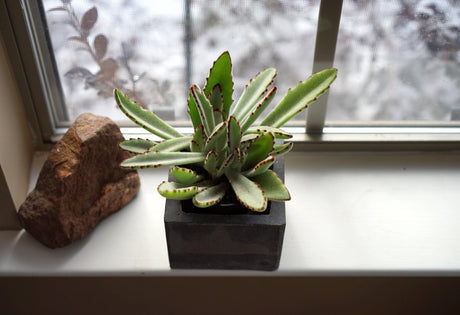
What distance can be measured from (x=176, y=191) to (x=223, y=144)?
0.13 m

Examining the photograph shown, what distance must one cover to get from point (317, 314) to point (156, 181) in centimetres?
49

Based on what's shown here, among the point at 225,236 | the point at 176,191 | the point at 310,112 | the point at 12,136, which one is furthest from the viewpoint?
the point at 310,112

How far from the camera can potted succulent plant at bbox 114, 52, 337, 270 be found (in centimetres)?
76

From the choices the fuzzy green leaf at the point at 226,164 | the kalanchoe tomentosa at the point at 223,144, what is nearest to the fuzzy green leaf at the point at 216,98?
the kalanchoe tomentosa at the point at 223,144

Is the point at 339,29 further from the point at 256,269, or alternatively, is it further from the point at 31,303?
the point at 31,303

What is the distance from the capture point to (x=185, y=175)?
76cm

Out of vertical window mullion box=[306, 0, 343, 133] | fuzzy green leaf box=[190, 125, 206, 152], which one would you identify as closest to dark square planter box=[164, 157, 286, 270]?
fuzzy green leaf box=[190, 125, 206, 152]

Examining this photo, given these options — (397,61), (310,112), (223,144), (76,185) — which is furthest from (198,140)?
(397,61)

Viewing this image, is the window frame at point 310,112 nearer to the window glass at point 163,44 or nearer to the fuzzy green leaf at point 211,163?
the window glass at point 163,44

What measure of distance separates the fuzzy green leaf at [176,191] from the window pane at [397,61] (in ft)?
1.63

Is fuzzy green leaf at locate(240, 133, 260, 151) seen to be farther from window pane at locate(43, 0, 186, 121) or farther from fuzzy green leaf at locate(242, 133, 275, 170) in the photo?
window pane at locate(43, 0, 186, 121)

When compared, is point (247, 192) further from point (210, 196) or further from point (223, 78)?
point (223, 78)

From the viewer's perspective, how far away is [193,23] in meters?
1.00

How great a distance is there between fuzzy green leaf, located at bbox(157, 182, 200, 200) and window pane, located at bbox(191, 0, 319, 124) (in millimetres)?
379
